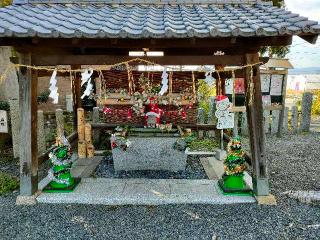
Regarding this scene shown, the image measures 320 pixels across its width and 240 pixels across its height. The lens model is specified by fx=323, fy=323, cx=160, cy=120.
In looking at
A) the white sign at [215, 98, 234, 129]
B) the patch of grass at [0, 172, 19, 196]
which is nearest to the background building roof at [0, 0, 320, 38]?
the white sign at [215, 98, 234, 129]

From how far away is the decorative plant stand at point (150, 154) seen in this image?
728cm

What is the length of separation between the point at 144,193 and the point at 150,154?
4.96ft

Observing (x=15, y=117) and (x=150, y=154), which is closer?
(x=150, y=154)

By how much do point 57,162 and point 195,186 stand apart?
2706 millimetres

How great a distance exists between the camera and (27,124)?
565 cm

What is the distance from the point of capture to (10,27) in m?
4.76

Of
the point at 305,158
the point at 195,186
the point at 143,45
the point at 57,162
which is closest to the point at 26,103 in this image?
the point at 57,162

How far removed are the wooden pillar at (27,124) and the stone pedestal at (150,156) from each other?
2102mm

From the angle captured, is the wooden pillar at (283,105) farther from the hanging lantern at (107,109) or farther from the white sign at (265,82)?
the hanging lantern at (107,109)

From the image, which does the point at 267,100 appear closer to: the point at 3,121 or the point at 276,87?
the point at 276,87

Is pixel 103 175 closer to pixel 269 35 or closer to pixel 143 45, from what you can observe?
pixel 143 45

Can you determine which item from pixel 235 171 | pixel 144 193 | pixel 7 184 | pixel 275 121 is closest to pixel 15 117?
pixel 7 184

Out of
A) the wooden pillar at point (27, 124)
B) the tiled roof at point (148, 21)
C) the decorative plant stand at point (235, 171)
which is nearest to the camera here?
the tiled roof at point (148, 21)

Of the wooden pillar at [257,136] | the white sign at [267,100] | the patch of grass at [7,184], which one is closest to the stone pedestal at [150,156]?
the wooden pillar at [257,136]
